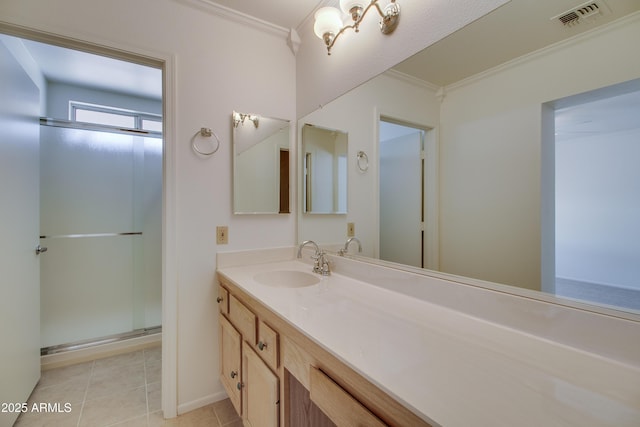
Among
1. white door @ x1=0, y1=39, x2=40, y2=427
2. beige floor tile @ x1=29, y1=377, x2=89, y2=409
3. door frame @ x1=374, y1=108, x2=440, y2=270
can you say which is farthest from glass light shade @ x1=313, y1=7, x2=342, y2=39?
beige floor tile @ x1=29, y1=377, x2=89, y2=409

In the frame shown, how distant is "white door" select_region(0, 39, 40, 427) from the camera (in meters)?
1.36

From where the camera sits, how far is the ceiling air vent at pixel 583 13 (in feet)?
2.18

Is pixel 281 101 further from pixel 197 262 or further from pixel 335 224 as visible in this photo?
pixel 197 262

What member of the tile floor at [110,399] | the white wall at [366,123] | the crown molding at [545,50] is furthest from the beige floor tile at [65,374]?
the crown molding at [545,50]

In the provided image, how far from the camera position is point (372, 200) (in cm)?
141

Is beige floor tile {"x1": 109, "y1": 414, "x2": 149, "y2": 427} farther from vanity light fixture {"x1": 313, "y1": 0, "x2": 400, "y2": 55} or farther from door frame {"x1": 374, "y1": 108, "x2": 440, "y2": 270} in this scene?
vanity light fixture {"x1": 313, "y1": 0, "x2": 400, "y2": 55}

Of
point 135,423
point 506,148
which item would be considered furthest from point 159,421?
point 506,148

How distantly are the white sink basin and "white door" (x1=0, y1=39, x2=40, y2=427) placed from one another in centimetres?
131

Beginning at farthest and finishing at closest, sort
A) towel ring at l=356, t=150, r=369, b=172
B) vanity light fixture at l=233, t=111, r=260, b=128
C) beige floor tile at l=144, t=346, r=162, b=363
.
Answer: beige floor tile at l=144, t=346, r=162, b=363 → vanity light fixture at l=233, t=111, r=260, b=128 → towel ring at l=356, t=150, r=369, b=172

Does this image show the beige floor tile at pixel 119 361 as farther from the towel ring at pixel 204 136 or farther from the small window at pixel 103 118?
the small window at pixel 103 118

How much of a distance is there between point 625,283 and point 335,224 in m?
1.19

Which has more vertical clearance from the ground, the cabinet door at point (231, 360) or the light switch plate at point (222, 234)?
the light switch plate at point (222, 234)

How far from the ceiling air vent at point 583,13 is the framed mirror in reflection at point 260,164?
57.1 inches

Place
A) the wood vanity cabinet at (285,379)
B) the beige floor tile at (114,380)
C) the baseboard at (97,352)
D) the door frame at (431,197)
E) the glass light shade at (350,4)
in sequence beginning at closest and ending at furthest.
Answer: the wood vanity cabinet at (285,379) < the door frame at (431,197) < the glass light shade at (350,4) < the beige floor tile at (114,380) < the baseboard at (97,352)
